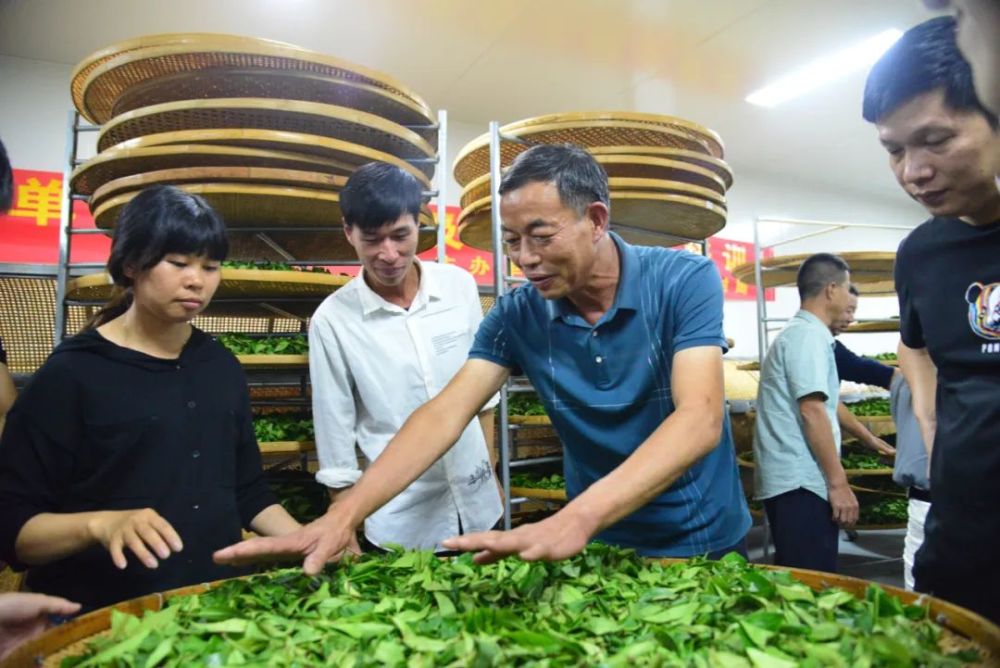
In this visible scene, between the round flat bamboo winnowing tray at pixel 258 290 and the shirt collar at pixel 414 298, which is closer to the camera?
the round flat bamboo winnowing tray at pixel 258 290

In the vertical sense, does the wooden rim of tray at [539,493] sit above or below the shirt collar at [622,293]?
below

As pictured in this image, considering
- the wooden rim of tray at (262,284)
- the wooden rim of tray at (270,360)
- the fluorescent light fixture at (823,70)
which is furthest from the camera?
the fluorescent light fixture at (823,70)

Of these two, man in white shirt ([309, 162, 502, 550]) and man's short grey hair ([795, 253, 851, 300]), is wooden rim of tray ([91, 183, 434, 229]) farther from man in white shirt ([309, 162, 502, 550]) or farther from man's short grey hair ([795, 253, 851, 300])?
man's short grey hair ([795, 253, 851, 300])

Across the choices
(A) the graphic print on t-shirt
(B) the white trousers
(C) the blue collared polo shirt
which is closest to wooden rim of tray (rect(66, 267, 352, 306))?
(C) the blue collared polo shirt

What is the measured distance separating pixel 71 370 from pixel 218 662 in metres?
0.69

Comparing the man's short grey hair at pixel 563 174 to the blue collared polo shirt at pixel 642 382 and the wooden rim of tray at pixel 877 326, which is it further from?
the wooden rim of tray at pixel 877 326

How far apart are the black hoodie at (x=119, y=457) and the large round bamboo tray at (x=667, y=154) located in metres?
1.36

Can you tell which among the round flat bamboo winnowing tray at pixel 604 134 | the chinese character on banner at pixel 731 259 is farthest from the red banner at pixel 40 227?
the chinese character on banner at pixel 731 259

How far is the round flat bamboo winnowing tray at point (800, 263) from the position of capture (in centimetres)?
387

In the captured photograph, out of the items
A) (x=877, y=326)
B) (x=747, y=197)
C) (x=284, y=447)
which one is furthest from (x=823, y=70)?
(x=284, y=447)

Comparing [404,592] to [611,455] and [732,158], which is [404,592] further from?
[732,158]

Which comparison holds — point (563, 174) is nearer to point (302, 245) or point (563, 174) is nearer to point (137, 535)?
point (137, 535)

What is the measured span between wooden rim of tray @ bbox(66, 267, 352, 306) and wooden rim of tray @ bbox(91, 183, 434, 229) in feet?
0.56

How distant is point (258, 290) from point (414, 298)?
1.38 feet
